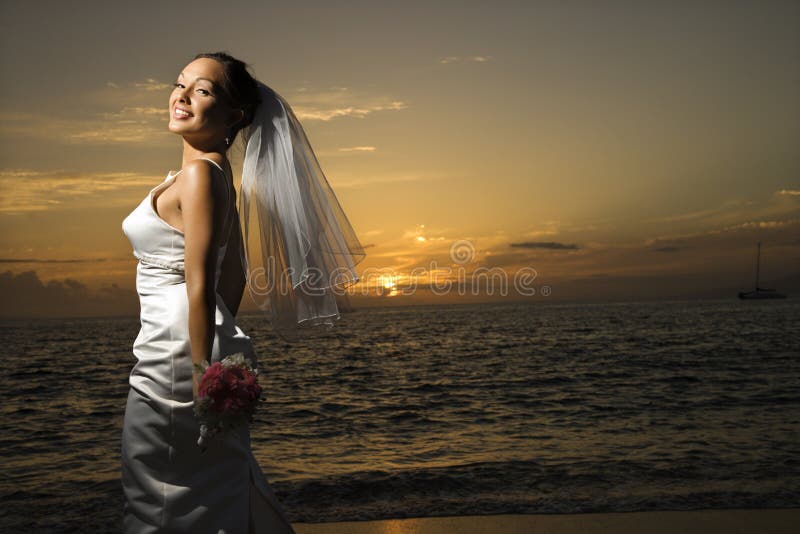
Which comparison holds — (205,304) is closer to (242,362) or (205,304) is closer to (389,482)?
(242,362)

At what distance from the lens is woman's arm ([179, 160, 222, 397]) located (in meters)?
2.10

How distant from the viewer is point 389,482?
687cm

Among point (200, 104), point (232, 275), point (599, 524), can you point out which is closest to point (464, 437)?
point (599, 524)

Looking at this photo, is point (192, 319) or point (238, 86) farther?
point (238, 86)

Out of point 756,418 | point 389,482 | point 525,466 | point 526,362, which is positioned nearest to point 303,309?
point 389,482

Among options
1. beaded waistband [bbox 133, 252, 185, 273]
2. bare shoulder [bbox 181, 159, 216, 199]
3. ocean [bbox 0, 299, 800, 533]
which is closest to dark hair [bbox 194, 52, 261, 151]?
bare shoulder [bbox 181, 159, 216, 199]

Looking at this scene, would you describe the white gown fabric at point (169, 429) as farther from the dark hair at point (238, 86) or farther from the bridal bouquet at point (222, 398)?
the dark hair at point (238, 86)

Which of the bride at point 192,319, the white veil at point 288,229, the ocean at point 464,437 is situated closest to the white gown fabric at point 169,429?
the bride at point 192,319

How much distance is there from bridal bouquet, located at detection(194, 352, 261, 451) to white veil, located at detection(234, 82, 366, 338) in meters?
0.57

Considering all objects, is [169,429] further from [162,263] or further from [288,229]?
[288,229]

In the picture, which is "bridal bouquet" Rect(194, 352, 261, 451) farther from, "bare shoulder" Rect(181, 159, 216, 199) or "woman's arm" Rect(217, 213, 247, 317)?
"bare shoulder" Rect(181, 159, 216, 199)

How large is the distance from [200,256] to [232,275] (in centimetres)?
35

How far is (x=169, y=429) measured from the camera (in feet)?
7.16

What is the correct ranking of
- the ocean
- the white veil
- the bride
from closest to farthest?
the bride
the white veil
the ocean
